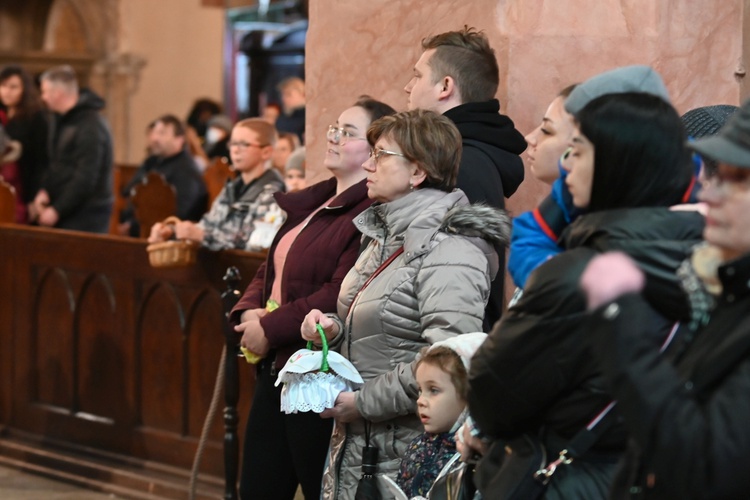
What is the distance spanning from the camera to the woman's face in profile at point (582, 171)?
225cm

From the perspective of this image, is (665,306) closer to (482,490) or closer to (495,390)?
(495,390)

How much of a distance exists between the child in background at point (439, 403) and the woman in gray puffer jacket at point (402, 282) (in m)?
0.15

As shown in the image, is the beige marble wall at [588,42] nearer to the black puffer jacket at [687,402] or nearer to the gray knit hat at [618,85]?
the gray knit hat at [618,85]

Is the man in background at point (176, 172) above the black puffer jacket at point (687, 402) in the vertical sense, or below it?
below

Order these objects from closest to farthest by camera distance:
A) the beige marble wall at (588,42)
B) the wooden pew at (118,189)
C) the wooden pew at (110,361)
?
the beige marble wall at (588,42)
the wooden pew at (110,361)
the wooden pew at (118,189)

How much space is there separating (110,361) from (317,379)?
9.58 ft

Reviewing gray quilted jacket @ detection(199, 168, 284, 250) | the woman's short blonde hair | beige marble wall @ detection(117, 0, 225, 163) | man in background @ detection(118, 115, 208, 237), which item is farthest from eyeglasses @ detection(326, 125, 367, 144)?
beige marble wall @ detection(117, 0, 225, 163)

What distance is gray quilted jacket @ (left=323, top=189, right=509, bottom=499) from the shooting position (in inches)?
130

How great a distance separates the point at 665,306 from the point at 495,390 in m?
0.37

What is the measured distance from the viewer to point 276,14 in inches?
612

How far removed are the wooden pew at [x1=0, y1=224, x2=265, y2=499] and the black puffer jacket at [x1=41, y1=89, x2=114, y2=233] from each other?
95 cm

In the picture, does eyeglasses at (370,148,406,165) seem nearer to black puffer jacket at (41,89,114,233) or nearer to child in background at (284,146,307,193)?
child in background at (284,146,307,193)

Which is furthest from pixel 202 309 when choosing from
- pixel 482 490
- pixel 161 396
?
pixel 482 490

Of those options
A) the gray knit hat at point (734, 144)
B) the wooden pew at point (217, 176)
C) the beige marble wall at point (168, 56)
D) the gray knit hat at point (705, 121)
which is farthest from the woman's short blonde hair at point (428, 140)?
the beige marble wall at point (168, 56)
